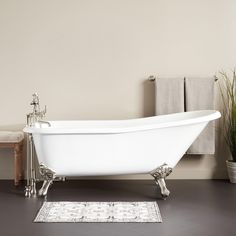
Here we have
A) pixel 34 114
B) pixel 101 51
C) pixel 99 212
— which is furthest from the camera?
pixel 101 51

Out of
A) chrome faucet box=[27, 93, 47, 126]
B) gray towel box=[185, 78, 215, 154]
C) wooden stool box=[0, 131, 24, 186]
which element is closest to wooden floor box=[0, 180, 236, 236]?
wooden stool box=[0, 131, 24, 186]

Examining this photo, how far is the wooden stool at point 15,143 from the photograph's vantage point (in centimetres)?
359

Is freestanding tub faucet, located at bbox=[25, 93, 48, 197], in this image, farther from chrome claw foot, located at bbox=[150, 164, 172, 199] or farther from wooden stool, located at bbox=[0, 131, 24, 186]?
chrome claw foot, located at bbox=[150, 164, 172, 199]

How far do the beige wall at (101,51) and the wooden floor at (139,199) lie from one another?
52cm

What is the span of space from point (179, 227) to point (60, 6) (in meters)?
2.45

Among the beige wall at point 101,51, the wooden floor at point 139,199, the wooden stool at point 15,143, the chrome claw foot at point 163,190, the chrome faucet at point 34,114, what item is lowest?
the wooden floor at point 139,199

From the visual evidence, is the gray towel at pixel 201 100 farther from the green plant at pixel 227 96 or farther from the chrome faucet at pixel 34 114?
the chrome faucet at pixel 34 114

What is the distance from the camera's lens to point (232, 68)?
12.8 ft

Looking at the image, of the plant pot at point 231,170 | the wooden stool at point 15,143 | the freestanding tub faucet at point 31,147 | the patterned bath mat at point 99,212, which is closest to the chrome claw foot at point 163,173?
the patterned bath mat at point 99,212

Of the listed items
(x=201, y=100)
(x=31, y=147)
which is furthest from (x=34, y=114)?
(x=201, y=100)

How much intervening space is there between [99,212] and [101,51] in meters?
1.72

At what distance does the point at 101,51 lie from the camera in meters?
3.87

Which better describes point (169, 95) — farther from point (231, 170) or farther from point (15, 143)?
point (15, 143)

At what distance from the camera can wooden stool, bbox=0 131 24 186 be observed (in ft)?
11.8
